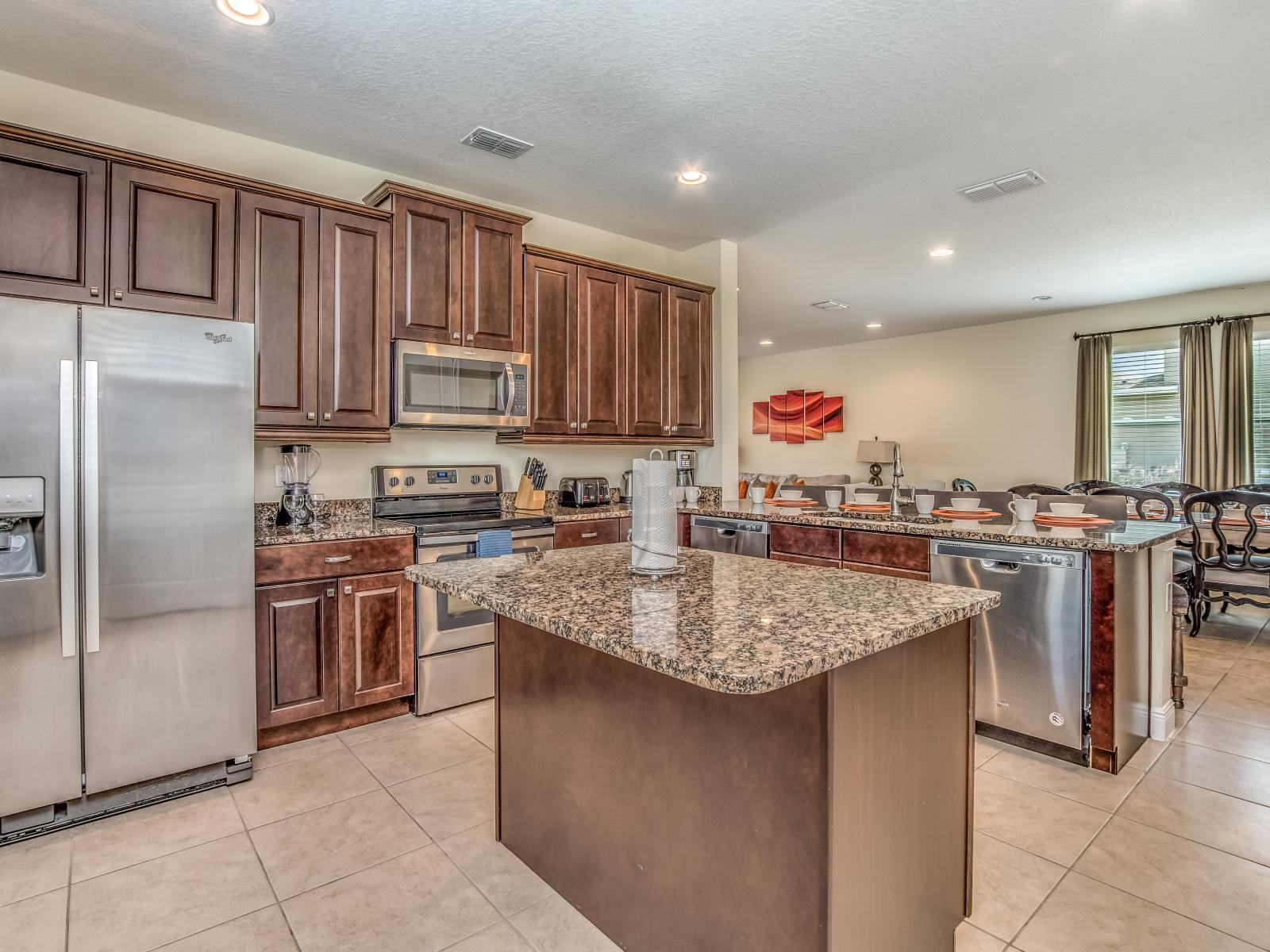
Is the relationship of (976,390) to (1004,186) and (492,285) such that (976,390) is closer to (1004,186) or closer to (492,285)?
(1004,186)

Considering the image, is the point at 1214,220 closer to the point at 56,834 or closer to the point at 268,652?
the point at 268,652

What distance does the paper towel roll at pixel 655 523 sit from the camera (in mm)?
1689

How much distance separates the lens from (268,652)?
2.69m

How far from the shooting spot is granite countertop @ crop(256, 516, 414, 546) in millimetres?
2746

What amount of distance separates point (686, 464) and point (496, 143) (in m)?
2.35

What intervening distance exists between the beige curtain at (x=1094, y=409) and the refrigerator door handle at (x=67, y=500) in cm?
732

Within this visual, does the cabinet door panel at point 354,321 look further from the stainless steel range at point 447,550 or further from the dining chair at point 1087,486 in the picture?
the dining chair at point 1087,486

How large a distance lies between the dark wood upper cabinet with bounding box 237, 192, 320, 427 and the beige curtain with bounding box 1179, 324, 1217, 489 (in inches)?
265

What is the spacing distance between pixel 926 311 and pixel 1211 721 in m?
4.45

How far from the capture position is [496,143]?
121 inches

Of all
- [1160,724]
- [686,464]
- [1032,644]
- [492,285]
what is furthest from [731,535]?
[1160,724]

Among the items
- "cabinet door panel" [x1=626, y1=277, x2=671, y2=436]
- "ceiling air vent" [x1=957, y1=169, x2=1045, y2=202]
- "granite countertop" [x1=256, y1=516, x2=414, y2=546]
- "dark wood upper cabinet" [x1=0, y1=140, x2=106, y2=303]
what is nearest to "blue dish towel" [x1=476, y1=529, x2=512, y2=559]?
"granite countertop" [x1=256, y1=516, x2=414, y2=546]

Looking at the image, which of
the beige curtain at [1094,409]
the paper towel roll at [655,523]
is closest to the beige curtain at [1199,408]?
the beige curtain at [1094,409]

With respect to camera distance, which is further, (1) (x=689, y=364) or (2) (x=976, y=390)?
(2) (x=976, y=390)
